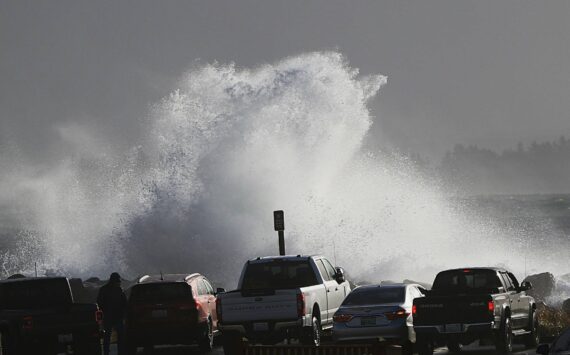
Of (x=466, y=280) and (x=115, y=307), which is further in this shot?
(x=115, y=307)

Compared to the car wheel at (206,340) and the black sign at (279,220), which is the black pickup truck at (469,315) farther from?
the black sign at (279,220)

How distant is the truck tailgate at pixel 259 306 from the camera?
74.3 ft

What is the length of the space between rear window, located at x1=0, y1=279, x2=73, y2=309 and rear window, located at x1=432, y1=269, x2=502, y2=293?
701 cm

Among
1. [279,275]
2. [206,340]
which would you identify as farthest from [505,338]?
[206,340]

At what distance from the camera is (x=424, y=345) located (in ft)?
71.6

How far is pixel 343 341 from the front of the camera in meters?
22.1

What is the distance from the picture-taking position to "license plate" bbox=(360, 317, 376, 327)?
72.0ft

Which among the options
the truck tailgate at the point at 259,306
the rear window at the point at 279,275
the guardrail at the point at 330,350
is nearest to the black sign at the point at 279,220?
the rear window at the point at 279,275

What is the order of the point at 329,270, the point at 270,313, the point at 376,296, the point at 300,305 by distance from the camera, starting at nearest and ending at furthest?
the point at 300,305 → the point at 270,313 → the point at 376,296 → the point at 329,270

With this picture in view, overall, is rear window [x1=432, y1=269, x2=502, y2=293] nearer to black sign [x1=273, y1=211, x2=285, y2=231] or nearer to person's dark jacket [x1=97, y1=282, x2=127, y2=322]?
person's dark jacket [x1=97, y1=282, x2=127, y2=322]

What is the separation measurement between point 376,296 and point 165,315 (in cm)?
436

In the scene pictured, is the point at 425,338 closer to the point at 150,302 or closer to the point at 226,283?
the point at 150,302

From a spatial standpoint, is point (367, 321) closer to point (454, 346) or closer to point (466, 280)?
point (454, 346)

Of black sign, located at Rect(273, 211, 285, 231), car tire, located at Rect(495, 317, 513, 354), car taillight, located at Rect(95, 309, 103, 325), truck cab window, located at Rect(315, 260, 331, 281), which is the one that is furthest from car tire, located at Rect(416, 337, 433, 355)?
black sign, located at Rect(273, 211, 285, 231)
